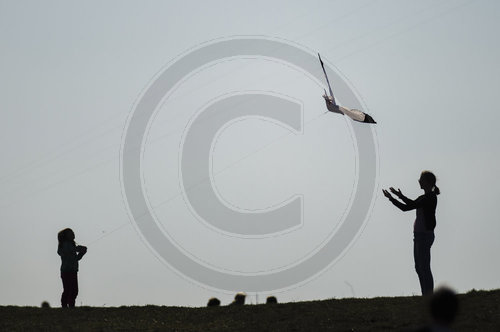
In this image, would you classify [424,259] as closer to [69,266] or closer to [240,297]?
[240,297]

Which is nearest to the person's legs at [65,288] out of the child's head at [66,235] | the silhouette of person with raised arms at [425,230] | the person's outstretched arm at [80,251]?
the person's outstretched arm at [80,251]

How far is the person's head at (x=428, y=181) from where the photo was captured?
16.7 metres

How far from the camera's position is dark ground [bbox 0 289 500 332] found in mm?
15516

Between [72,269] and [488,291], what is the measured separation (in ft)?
32.7

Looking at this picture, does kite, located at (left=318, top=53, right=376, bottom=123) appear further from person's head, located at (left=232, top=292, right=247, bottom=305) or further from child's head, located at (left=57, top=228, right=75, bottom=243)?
child's head, located at (left=57, top=228, right=75, bottom=243)

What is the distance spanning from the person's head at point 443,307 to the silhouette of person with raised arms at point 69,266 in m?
14.4

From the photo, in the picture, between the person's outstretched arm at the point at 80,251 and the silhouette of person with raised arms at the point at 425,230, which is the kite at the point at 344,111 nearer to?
the silhouette of person with raised arms at the point at 425,230

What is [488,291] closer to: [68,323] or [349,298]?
[349,298]

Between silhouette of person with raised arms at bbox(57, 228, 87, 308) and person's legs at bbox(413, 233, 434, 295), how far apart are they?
8.41 m

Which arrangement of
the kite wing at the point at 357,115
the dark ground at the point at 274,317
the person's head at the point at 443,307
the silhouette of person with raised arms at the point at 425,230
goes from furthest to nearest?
1. the kite wing at the point at 357,115
2. the silhouette of person with raised arms at the point at 425,230
3. the dark ground at the point at 274,317
4. the person's head at the point at 443,307

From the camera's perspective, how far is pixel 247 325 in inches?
642

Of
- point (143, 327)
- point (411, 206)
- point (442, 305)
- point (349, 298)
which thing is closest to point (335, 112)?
point (349, 298)

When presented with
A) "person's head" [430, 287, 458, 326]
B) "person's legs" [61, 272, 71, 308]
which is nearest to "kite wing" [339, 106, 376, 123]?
"person's legs" [61, 272, 71, 308]

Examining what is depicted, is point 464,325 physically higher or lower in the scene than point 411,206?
lower
